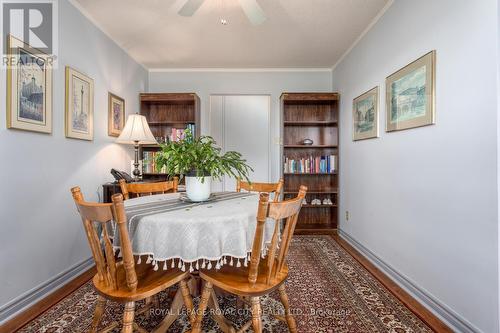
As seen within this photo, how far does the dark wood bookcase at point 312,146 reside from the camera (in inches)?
149

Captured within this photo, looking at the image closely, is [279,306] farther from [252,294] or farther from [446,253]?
[446,253]

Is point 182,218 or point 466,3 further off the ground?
point 466,3

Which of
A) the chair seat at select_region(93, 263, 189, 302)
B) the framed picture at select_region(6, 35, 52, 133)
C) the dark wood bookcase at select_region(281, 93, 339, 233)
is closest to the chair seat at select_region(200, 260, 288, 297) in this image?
the chair seat at select_region(93, 263, 189, 302)

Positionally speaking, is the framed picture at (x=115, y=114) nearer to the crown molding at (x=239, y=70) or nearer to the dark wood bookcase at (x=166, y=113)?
the dark wood bookcase at (x=166, y=113)

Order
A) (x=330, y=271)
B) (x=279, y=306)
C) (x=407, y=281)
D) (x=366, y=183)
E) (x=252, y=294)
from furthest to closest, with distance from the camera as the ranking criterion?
(x=366, y=183) → (x=330, y=271) → (x=407, y=281) → (x=279, y=306) → (x=252, y=294)

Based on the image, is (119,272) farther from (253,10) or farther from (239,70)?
(239,70)

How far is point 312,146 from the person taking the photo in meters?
3.75

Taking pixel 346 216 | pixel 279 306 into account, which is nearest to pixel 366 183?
pixel 346 216

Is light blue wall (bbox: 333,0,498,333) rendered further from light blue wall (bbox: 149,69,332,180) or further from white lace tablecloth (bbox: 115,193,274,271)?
light blue wall (bbox: 149,69,332,180)

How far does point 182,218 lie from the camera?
1267mm

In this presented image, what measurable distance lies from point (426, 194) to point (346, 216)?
1633mm

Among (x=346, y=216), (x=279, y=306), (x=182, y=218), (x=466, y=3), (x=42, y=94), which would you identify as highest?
(x=466, y=3)

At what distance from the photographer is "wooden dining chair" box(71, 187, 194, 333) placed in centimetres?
104

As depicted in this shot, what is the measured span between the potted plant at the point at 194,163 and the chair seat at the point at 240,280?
512mm
